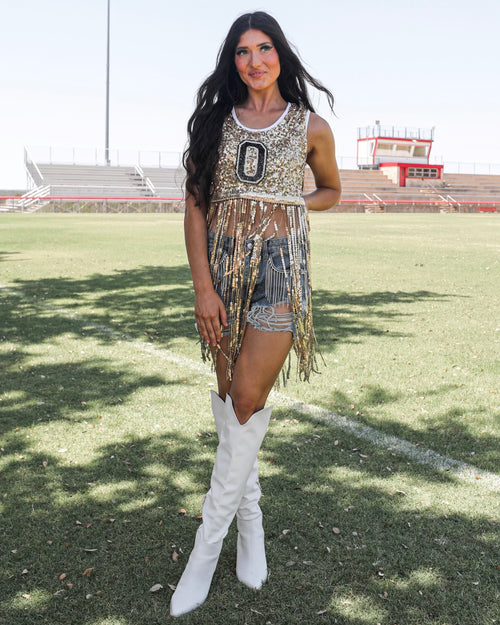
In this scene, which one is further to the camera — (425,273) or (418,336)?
(425,273)

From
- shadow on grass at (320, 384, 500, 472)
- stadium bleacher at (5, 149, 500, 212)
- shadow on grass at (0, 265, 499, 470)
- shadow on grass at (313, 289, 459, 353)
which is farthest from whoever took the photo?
stadium bleacher at (5, 149, 500, 212)

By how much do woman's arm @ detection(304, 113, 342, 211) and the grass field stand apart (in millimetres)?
1497

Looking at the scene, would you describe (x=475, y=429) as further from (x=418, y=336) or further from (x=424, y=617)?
(x=418, y=336)

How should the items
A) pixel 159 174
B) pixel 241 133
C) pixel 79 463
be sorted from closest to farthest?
pixel 241 133 → pixel 79 463 → pixel 159 174

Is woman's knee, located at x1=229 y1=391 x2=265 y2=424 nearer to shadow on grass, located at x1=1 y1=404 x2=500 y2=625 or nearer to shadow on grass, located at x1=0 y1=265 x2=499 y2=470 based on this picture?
shadow on grass, located at x1=1 y1=404 x2=500 y2=625

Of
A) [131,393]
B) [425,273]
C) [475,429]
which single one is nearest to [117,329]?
[131,393]

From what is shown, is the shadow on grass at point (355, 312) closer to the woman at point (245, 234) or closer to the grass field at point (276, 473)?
A: the grass field at point (276, 473)

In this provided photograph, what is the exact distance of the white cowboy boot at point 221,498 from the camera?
2.59 meters

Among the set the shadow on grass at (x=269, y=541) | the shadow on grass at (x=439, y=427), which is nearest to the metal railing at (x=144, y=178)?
the shadow on grass at (x=439, y=427)

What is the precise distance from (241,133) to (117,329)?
5.36 metres

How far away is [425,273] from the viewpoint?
41.5ft

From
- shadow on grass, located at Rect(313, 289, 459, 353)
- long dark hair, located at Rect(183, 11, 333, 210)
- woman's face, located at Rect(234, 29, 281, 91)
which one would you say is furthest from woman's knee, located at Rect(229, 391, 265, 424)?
shadow on grass, located at Rect(313, 289, 459, 353)

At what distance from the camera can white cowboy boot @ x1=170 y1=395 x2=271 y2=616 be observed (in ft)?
8.51

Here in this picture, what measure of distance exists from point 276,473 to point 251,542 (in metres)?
1.03
